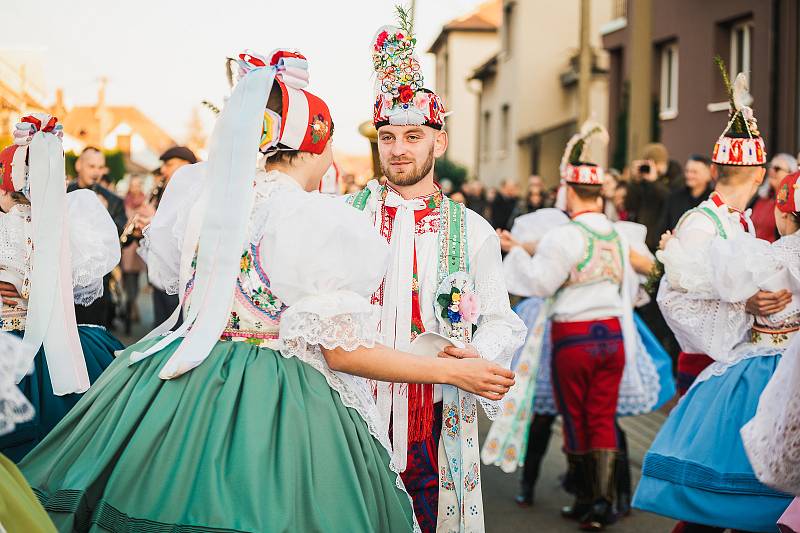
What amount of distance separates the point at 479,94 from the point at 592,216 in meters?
→ 32.9

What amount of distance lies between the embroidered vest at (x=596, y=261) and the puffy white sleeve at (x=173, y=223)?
3.22 metres

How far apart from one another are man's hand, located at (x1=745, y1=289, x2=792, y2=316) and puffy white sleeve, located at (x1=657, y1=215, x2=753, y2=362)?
4.8 inches

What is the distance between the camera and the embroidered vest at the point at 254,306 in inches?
117

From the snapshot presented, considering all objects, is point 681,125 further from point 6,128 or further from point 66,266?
point 66,266

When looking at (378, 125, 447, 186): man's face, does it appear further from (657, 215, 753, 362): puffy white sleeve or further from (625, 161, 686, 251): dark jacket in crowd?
(625, 161, 686, 251): dark jacket in crowd

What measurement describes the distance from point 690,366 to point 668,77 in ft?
48.3

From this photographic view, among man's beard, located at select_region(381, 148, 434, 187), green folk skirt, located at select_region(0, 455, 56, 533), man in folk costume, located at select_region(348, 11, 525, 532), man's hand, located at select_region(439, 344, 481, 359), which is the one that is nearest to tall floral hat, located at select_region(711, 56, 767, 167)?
man in folk costume, located at select_region(348, 11, 525, 532)

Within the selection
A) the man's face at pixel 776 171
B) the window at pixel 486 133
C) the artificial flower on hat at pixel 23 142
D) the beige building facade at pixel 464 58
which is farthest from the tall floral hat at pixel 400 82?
the beige building facade at pixel 464 58

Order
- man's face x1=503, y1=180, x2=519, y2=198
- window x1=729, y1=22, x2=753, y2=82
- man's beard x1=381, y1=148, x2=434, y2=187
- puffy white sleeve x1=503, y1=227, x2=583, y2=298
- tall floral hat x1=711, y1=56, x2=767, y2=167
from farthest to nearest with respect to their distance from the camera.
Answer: man's face x1=503, y1=180, x2=519, y2=198 < window x1=729, y1=22, x2=753, y2=82 < puffy white sleeve x1=503, y1=227, x2=583, y2=298 < tall floral hat x1=711, y1=56, x2=767, y2=167 < man's beard x1=381, y1=148, x2=434, y2=187

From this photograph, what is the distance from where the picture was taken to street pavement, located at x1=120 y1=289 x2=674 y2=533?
19.5 ft

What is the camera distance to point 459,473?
3797mm

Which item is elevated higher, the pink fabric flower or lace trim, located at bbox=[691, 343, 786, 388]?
the pink fabric flower

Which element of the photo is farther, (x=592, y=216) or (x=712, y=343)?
(x=592, y=216)

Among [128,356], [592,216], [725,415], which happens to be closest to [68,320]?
[128,356]
